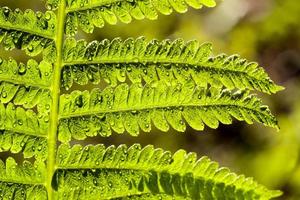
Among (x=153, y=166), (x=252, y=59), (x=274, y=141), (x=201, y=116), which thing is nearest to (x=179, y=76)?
(x=201, y=116)

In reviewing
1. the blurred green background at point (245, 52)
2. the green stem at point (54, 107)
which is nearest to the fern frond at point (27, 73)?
the green stem at point (54, 107)

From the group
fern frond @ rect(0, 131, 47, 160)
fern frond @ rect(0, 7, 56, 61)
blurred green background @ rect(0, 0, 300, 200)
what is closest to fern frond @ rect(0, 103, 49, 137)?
fern frond @ rect(0, 131, 47, 160)

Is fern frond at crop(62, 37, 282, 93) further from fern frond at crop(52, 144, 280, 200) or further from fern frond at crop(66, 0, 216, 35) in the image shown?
fern frond at crop(52, 144, 280, 200)

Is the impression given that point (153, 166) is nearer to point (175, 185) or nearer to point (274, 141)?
point (175, 185)

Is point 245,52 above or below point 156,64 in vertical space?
above

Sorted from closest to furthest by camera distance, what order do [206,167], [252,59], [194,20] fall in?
1. [206,167]
2. [252,59]
3. [194,20]

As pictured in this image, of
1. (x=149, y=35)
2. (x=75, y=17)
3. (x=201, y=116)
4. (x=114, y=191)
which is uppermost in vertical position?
(x=149, y=35)

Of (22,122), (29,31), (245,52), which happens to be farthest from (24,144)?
(245,52)

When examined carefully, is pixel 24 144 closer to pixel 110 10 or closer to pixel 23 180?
pixel 23 180
